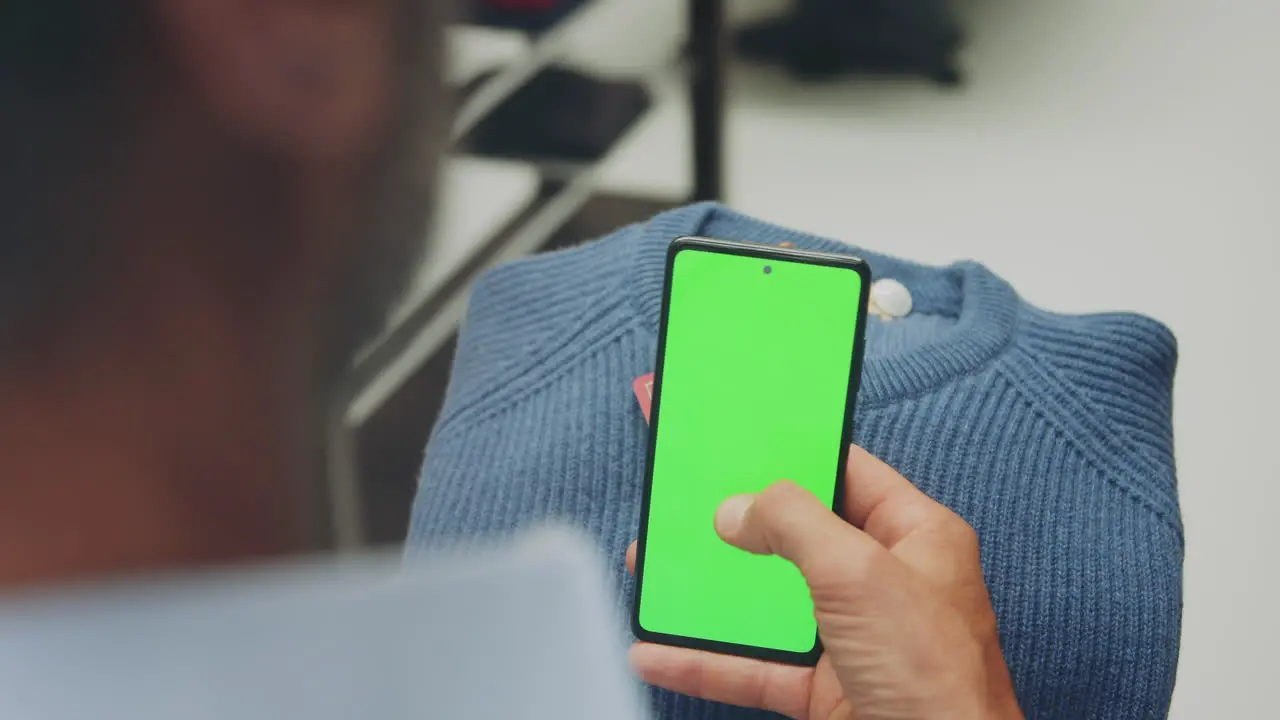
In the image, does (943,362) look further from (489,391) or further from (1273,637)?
(1273,637)

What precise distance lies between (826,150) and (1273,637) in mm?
769

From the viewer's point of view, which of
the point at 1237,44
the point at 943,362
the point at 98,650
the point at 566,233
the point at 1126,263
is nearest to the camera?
the point at 98,650

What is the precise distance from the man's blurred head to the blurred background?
69cm

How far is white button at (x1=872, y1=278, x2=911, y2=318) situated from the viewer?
0.56 m

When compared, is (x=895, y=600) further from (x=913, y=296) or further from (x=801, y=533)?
(x=913, y=296)

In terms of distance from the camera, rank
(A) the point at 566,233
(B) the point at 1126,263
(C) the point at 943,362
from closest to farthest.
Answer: (C) the point at 943,362 < (B) the point at 1126,263 < (A) the point at 566,233

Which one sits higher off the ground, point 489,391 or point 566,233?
point 566,233

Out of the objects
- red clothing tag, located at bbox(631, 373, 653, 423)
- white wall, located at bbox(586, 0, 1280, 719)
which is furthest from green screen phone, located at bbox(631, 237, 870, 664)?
white wall, located at bbox(586, 0, 1280, 719)

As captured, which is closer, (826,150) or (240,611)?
(240,611)

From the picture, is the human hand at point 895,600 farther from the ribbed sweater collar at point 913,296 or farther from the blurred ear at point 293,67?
the blurred ear at point 293,67

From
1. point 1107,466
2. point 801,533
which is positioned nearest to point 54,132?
point 801,533

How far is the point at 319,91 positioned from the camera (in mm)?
143

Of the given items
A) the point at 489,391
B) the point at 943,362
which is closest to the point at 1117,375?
the point at 943,362

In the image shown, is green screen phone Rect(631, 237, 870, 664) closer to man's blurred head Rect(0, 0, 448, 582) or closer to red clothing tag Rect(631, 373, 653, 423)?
red clothing tag Rect(631, 373, 653, 423)
